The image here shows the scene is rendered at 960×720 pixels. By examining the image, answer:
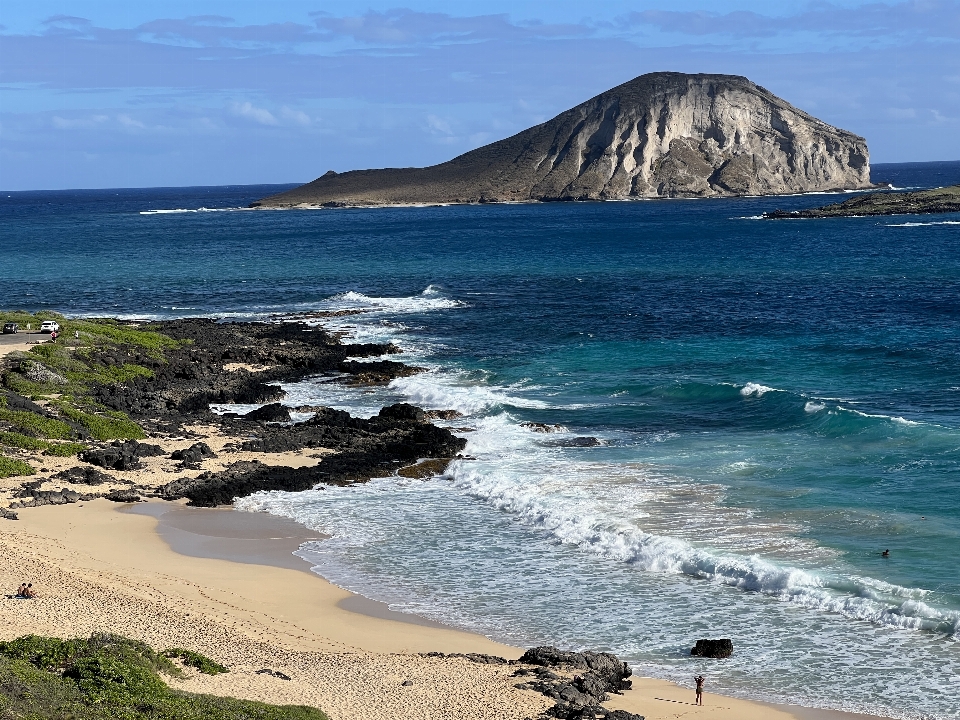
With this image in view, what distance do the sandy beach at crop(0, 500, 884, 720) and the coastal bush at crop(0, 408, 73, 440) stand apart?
6096mm

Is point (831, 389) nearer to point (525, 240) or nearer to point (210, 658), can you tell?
point (210, 658)

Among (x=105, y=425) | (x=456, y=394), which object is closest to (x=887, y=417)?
(x=456, y=394)

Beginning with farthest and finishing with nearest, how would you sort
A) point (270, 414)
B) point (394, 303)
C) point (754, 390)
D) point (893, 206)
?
point (893, 206)
point (394, 303)
point (754, 390)
point (270, 414)

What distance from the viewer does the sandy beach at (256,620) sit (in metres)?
16.1

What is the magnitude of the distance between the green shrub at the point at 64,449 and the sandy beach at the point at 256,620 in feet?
15.1

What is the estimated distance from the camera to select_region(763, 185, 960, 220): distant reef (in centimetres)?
14138

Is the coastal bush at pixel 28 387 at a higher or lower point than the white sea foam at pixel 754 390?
higher

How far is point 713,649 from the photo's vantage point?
18.1m

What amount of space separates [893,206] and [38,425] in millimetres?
132936

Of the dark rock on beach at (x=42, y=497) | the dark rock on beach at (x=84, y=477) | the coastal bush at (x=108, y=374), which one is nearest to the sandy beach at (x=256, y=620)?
the dark rock on beach at (x=42, y=497)

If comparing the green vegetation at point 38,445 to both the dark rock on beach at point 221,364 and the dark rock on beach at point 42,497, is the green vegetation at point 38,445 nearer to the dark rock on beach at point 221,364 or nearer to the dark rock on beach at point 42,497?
the dark rock on beach at point 42,497

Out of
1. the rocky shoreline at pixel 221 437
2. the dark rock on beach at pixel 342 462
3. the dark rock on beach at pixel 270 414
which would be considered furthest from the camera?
the dark rock on beach at pixel 270 414

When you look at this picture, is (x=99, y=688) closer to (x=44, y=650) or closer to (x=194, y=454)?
(x=44, y=650)

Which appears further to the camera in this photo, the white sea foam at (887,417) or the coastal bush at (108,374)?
the coastal bush at (108,374)
